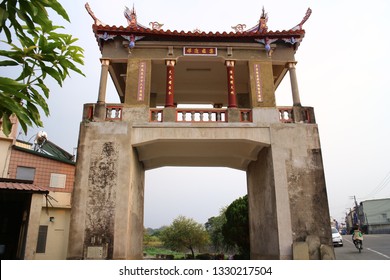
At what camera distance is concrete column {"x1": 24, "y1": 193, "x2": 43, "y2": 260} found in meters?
10.2

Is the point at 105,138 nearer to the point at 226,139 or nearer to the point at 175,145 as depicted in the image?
the point at 175,145

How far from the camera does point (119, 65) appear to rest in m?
12.8

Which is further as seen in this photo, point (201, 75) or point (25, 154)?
point (25, 154)

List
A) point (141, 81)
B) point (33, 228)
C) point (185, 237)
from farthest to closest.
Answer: point (185, 237)
point (141, 81)
point (33, 228)

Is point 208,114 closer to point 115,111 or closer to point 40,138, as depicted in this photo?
point 115,111

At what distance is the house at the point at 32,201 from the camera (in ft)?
34.1

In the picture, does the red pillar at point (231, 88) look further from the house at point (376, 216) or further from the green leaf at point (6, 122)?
the house at point (376, 216)

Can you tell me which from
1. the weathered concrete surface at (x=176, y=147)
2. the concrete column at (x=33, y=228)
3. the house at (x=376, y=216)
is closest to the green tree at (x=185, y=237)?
the weathered concrete surface at (x=176, y=147)

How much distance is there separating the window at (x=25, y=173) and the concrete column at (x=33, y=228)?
534cm

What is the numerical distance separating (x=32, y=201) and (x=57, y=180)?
602cm

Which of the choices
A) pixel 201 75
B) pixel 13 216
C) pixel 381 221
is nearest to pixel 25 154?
pixel 13 216

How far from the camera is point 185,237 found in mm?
34594

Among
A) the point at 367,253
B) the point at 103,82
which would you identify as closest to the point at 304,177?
the point at 367,253

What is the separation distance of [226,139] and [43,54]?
25.1 feet
